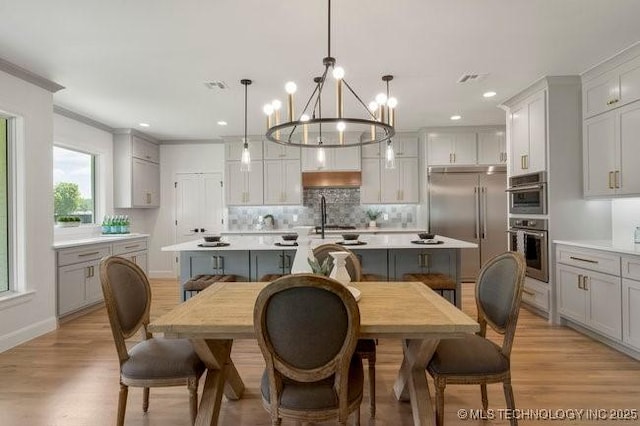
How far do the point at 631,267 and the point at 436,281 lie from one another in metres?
1.43

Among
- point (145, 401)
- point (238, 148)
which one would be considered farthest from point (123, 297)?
point (238, 148)

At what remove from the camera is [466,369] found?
174 centimetres

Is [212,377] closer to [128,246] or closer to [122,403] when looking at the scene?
[122,403]

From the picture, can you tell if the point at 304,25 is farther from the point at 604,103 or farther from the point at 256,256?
the point at 604,103

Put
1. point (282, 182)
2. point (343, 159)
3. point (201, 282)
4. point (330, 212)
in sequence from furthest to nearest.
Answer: point (330, 212) → point (282, 182) → point (343, 159) → point (201, 282)

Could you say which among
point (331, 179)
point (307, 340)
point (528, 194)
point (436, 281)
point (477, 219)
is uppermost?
point (331, 179)

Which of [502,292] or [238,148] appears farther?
[238,148]

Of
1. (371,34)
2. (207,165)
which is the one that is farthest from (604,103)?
(207,165)

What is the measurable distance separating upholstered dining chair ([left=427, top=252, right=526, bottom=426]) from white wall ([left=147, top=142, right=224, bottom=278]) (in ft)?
18.1

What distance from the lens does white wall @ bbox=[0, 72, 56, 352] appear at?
3227 mm

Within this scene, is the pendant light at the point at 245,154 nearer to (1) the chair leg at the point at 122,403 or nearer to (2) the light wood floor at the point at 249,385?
(2) the light wood floor at the point at 249,385

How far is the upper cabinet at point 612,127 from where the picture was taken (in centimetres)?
304

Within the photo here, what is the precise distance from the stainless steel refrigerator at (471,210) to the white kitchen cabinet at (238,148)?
2929mm

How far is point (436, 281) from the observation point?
3.12m
